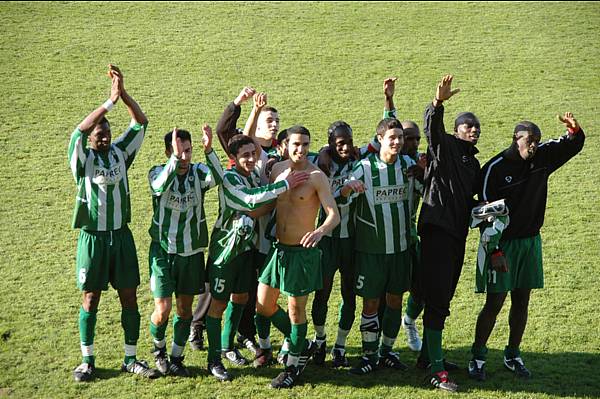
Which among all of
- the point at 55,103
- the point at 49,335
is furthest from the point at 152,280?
the point at 55,103

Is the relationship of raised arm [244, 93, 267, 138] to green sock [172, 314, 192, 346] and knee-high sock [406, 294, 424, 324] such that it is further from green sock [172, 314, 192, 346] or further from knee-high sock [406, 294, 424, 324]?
knee-high sock [406, 294, 424, 324]

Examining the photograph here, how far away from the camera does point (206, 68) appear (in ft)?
44.2

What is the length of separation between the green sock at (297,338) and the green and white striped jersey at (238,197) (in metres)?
0.67

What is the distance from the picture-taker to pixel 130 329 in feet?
20.6

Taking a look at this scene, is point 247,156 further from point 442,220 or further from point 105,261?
point 442,220

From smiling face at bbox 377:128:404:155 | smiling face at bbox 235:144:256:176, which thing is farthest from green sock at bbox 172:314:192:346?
smiling face at bbox 377:128:404:155

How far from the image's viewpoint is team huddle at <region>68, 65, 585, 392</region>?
6.06m

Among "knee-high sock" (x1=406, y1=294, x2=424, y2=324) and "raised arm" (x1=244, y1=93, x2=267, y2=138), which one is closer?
"raised arm" (x1=244, y1=93, x2=267, y2=138)

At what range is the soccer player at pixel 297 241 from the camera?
19.7ft

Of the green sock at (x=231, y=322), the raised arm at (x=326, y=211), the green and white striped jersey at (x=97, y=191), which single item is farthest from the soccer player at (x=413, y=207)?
the green and white striped jersey at (x=97, y=191)

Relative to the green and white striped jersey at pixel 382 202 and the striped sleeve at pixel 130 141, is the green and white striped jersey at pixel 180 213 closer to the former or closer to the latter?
the striped sleeve at pixel 130 141

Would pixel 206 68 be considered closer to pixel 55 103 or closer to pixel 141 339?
pixel 55 103

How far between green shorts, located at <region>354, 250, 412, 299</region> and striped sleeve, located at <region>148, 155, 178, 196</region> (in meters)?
1.50

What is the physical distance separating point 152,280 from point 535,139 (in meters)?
2.91
